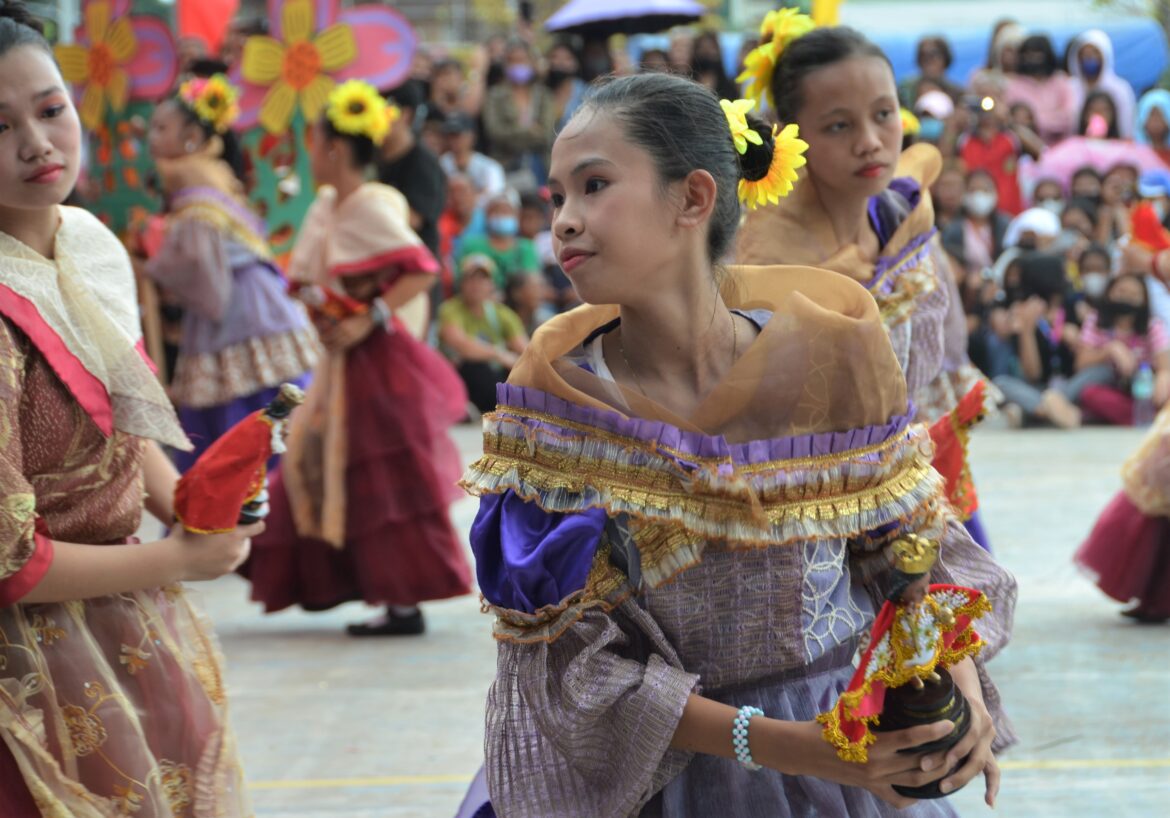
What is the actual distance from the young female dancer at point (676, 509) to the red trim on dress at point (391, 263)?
362cm

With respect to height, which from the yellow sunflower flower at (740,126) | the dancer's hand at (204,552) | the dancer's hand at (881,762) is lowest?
the dancer's hand at (204,552)

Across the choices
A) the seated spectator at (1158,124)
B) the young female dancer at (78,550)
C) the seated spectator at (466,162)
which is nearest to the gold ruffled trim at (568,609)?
the young female dancer at (78,550)

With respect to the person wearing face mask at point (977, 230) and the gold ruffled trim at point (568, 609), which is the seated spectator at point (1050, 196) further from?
the gold ruffled trim at point (568, 609)

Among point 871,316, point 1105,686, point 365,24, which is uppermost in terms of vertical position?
point 871,316

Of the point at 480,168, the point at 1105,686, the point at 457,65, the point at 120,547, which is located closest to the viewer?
the point at 120,547

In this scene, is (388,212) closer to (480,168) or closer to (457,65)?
(480,168)

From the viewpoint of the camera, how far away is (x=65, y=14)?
1072 centimetres

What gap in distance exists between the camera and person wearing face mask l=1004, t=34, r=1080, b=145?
1327 cm

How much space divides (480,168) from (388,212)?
6399 mm

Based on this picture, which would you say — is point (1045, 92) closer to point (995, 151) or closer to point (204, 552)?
point (995, 151)

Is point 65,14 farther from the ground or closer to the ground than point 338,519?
farther from the ground

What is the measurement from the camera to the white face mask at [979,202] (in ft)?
38.9

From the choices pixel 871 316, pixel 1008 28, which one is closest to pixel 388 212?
pixel 871 316

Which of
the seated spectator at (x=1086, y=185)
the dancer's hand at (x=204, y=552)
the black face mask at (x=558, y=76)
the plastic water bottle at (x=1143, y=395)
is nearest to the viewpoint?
the dancer's hand at (x=204, y=552)
